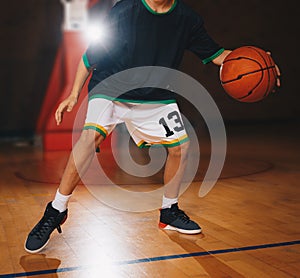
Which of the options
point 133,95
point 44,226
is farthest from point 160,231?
point 133,95

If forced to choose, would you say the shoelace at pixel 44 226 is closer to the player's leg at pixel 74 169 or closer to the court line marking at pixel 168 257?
the player's leg at pixel 74 169

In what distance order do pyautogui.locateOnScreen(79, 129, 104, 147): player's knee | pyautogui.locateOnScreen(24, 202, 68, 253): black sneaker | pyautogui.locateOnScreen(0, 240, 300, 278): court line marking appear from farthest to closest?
pyautogui.locateOnScreen(79, 129, 104, 147): player's knee, pyautogui.locateOnScreen(24, 202, 68, 253): black sneaker, pyautogui.locateOnScreen(0, 240, 300, 278): court line marking

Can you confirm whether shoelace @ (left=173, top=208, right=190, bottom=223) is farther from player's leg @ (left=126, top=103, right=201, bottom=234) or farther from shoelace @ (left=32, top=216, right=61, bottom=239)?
shoelace @ (left=32, top=216, right=61, bottom=239)

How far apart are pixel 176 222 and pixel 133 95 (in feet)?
2.05

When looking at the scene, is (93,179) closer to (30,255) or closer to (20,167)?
(20,167)

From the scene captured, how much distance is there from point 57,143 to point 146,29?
3.44 meters

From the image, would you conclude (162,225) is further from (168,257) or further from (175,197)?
(168,257)

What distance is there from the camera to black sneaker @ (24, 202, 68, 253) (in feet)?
6.91

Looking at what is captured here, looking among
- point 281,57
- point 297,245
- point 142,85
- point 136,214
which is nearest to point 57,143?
point 136,214

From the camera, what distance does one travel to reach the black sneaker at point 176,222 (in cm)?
236

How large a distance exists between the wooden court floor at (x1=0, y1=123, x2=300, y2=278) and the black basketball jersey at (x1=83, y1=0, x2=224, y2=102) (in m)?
0.65

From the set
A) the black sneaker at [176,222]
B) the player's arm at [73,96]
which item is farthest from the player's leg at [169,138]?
the player's arm at [73,96]

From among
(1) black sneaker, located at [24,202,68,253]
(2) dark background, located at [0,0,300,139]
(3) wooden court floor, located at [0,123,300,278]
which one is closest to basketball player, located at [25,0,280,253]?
(1) black sneaker, located at [24,202,68,253]

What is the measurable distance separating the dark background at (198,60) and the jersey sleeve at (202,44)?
4.86 meters
